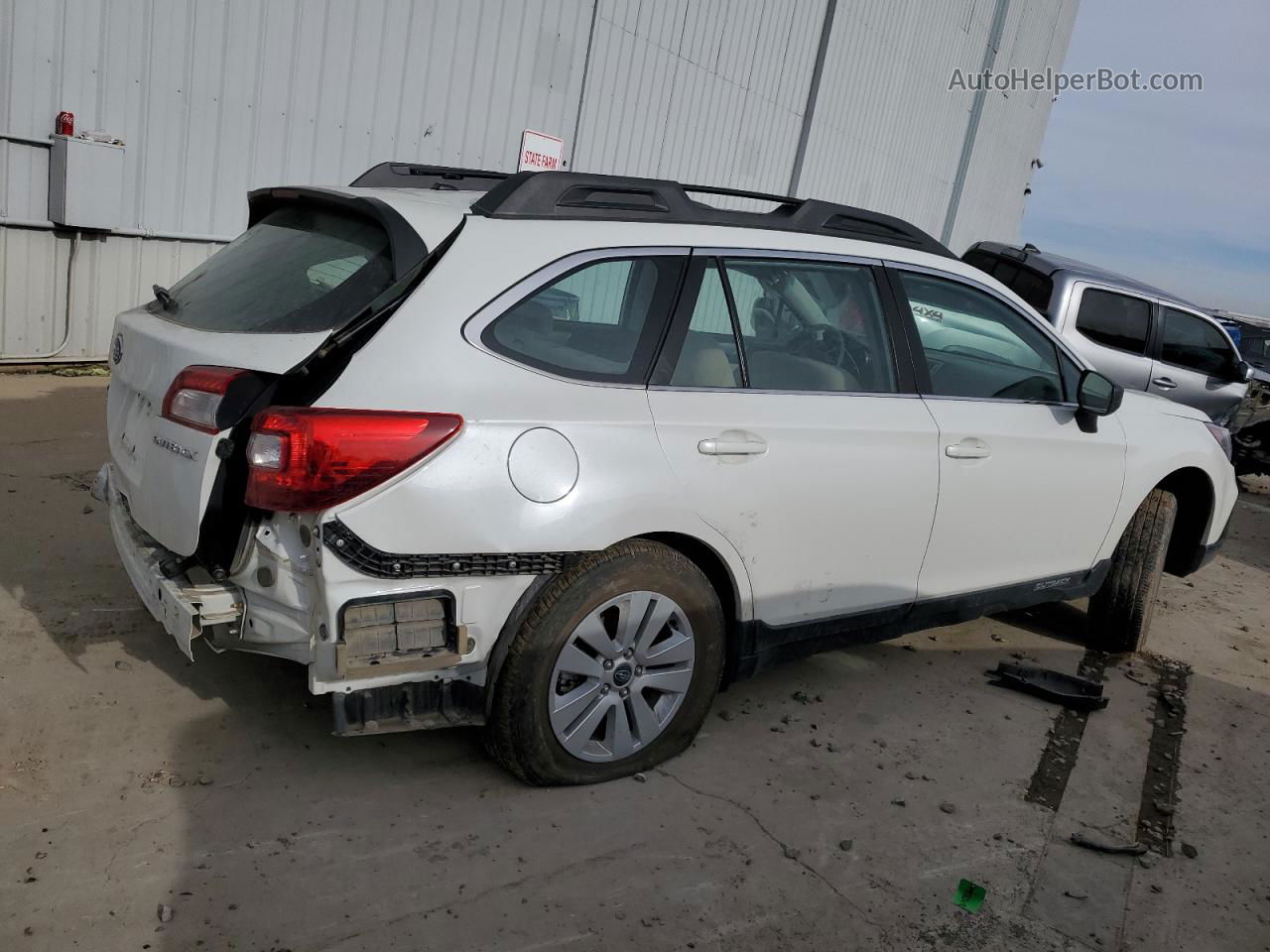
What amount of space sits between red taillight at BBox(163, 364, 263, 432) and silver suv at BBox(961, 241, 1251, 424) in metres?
6.70

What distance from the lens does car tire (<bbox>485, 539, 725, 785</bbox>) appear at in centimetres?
300

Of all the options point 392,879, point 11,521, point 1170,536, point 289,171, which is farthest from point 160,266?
point 1170,536

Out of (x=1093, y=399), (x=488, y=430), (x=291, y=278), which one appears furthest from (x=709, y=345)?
(x=1093, y=399)

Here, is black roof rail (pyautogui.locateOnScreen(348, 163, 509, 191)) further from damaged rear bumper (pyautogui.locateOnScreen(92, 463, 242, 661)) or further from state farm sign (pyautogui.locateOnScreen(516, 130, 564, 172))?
state farm sign (pyautogui.locateOnScreen(516, 130, 564, 172))

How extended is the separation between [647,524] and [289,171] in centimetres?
637

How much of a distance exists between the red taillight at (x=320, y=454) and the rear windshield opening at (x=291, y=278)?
343mm

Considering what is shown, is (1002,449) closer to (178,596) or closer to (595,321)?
(595,321)

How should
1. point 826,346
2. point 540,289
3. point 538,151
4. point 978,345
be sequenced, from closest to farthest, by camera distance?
point 540,289 < point 826,346 < point 978,345 < point 538,151

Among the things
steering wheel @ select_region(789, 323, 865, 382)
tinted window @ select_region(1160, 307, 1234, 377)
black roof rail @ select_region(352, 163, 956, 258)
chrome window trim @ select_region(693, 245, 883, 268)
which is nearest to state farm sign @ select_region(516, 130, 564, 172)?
tinted window @ select_region(1160, 307, 1234, 377)

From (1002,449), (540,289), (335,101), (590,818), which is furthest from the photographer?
(335,101)

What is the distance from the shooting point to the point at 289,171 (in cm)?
827

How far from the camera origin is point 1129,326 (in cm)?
889

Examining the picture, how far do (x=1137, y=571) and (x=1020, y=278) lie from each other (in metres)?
4.36

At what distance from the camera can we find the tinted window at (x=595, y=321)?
300 centimetres
